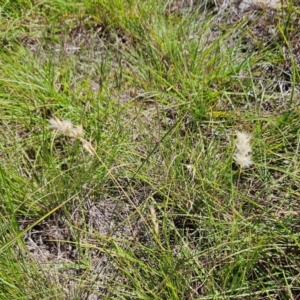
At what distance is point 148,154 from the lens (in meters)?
1.48

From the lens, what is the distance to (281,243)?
52.7 inches

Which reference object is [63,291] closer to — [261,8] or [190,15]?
[190,15]

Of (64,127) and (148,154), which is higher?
(64,127)

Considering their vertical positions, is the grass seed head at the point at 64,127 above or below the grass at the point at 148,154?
above

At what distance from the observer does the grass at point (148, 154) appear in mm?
1279

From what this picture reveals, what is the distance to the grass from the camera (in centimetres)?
128

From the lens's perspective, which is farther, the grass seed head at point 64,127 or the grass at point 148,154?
the grass at point 148,154

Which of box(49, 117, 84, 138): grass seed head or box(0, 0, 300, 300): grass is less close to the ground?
box(49, 117, 84, 138): grass seed head

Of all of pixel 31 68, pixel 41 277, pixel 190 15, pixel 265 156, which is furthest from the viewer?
pixel 190 15

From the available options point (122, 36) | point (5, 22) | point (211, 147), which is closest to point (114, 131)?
point (211, 147)

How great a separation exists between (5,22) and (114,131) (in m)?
0.80

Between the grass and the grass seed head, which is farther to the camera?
the grass

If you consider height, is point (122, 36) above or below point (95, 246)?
above

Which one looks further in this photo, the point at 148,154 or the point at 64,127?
the point at 148,154
